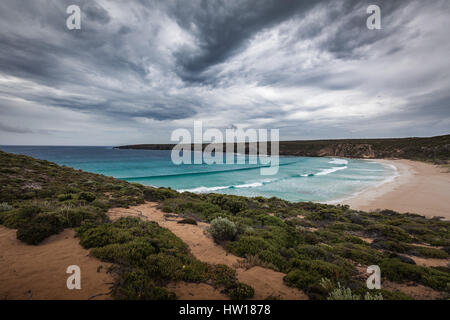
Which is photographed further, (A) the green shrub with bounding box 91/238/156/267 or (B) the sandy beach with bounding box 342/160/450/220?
(B) the sandy beach with bounding box 342/160/450/220

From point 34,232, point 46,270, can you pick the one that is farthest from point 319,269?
point 34,232

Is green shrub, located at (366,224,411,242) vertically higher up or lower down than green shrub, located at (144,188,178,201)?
lower down

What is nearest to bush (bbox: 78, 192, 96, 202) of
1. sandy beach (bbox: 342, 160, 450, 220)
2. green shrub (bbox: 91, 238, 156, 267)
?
green shrub (bbox: 91, 238, 156, 267)

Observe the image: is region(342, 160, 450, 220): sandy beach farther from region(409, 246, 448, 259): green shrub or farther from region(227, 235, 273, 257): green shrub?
region(227, 235, 273, 257): green shrub

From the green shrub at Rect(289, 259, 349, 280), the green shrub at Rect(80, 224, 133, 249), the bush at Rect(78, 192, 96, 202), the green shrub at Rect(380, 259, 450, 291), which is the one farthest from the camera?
the bush at Rect(78, 192, 96, 202)

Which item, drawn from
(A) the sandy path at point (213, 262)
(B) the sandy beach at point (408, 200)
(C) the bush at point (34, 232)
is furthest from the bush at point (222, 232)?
(B) the sandy beach at point (408, 200)

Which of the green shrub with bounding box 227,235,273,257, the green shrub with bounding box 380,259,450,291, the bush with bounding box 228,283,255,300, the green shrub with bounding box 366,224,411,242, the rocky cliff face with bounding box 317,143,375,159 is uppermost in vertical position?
the rocky cliff face with bounding box 317,143,375,159

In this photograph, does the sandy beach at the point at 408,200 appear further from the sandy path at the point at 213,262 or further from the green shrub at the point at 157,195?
the green shrub at the point at 157,195

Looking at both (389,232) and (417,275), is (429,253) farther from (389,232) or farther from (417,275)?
(417,275)
